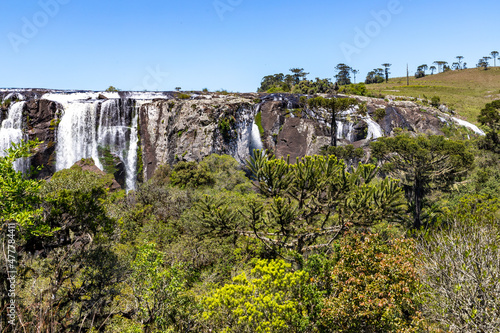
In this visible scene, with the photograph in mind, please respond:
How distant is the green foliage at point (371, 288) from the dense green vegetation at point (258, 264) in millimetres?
45

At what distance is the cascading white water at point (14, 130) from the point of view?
41.9 meters

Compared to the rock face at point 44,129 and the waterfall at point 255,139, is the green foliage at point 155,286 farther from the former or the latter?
the waterfall at point 255,139

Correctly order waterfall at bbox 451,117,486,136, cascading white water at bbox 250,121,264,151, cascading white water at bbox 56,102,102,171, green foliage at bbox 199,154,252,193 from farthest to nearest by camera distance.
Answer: waterfall at bbox 451,117,486,136 < cascading white water at bbox 250,121,264,151 < cascading white water at bbox 56,102,102,171 < green foliage at bbox 199,154,252,193

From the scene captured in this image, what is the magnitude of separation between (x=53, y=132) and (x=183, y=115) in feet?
57.0

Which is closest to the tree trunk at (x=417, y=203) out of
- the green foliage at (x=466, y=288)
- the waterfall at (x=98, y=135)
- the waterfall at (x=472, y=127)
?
the green foliage at (x=466, y=288)

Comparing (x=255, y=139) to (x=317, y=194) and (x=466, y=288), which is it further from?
(x=466, y=288)

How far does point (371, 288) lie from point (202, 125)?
124ft

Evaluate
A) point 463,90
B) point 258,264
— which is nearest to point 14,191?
point 258,264

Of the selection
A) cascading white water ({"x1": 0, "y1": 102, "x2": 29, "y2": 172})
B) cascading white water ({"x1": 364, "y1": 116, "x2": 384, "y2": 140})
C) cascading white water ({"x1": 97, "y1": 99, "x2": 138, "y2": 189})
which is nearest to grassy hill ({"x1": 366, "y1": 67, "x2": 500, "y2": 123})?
cascading white water ({"x1": 364, "y1": 116, "x2": 384, "y2": 140})

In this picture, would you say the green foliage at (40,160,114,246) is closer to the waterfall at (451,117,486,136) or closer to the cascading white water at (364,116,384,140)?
the cascading white water at (364,116,384,140)

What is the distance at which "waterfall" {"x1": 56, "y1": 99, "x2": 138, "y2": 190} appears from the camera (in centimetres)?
4388

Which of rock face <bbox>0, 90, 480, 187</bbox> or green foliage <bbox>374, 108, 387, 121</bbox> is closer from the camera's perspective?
rock face <bbox>0, 90, 480, 187</bbox>

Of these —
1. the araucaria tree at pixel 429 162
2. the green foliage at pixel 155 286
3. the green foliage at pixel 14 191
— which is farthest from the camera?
the araucaria tree at pixel 429 162

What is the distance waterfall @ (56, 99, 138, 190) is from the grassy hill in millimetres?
63871
